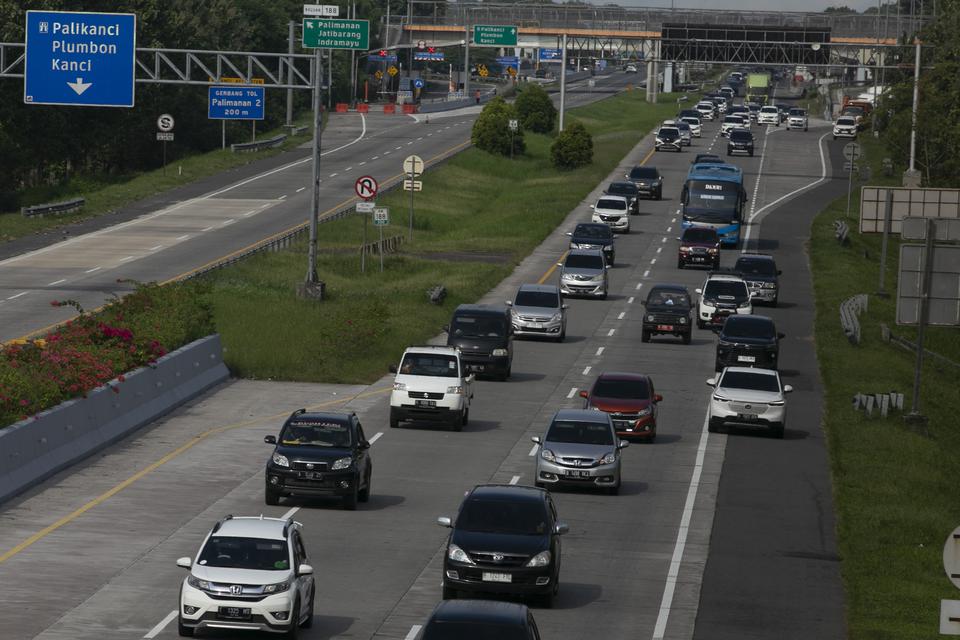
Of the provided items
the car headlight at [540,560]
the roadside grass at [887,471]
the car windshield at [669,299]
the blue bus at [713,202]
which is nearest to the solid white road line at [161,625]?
the car headlight at [540,560]

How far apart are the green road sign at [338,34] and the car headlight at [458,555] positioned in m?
34.0

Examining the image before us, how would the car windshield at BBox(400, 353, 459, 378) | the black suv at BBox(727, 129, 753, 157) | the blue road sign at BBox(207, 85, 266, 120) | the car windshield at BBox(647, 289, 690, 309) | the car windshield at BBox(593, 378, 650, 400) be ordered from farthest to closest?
the black suv at BBox(727, 129, 753, 157) < the blue road sign at BBox(207, 85, 266, 120) < the car windshield at BBox(647, 289, 690, 309) < the car windshield at BBox(400, 353, 459, 378) < the car windshield at BBox(593, 378, 650, 400)

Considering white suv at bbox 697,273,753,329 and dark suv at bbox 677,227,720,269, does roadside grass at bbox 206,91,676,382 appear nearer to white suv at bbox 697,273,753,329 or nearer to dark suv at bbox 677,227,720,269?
dark suv at bbox 677,227,720,269

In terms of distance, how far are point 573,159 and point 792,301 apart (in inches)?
→ 1908

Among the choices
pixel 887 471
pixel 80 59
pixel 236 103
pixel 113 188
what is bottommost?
pixel 887 471

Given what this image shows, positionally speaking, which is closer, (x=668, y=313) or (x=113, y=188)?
(x=668, y=313)

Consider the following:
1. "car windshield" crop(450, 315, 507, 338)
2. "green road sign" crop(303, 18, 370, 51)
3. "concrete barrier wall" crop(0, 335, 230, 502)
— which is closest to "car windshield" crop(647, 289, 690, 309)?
"car windshield" crop(450, 315, 507, 338)

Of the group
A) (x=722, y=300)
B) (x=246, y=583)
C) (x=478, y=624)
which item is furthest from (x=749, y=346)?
(x=478, y=624)

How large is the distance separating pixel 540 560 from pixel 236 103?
6087 cm

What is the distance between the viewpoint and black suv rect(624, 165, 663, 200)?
96.4 metres

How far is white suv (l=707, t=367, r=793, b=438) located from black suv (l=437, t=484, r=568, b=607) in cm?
1619

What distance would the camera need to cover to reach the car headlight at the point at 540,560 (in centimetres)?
2169

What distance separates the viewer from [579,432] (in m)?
31.1

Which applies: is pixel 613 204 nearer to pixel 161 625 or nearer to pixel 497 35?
pixel 497 35
